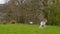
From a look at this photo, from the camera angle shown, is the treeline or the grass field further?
the treeline

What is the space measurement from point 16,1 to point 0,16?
2.37 metres

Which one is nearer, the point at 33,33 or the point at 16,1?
the point at 33,33

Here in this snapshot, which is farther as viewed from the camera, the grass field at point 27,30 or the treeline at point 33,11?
the treeline at point 33,11

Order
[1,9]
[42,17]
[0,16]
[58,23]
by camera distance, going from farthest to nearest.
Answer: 1. [1,9]
2. [0,16]
3. [42,17]
4. [58,23]

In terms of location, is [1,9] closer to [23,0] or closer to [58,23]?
[23,0]

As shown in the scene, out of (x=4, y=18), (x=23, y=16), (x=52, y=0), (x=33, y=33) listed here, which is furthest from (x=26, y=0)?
(x=33, y=33)

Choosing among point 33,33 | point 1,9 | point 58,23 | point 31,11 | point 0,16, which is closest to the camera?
point 33,33

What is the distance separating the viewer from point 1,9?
70.0 feet

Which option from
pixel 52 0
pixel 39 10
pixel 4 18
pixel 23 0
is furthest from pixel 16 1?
pixel 52 0

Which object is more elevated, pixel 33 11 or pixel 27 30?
pixel 33 11

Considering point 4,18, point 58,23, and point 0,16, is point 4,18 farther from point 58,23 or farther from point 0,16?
point 58,23

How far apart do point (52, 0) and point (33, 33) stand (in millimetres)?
7390

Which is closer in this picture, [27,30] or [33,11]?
[27,30]

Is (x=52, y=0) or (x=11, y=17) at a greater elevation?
(x=52, y=0)
